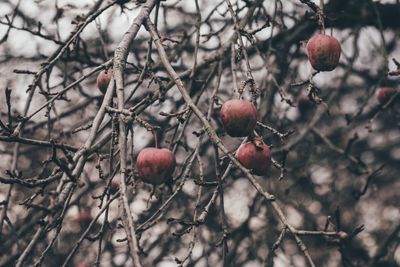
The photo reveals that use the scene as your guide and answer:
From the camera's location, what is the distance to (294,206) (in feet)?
15.6

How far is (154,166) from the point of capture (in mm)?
1940

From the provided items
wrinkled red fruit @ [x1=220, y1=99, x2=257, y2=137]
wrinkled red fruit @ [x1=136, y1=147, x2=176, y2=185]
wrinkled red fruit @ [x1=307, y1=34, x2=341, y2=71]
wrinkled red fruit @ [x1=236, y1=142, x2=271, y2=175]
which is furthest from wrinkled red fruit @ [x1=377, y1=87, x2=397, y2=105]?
wrinkled red fruit @ [x1=136, y1=147, x2=176, y2=185]

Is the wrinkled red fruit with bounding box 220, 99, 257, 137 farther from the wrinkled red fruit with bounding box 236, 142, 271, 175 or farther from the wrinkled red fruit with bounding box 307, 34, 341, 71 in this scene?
the wrinkled red fruit with bounding box 307, 34, 341, 71

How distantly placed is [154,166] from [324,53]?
0.83 meters

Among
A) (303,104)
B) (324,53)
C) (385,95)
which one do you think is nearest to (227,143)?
(303,104)

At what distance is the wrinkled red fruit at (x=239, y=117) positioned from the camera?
6.33 feet

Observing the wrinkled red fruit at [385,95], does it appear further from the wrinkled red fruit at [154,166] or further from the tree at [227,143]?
the wrinkled red fruit at [154,166]

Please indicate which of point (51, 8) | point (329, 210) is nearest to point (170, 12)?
point (51, 8)

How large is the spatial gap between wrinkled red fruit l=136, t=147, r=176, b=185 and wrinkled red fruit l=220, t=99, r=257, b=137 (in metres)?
0.24

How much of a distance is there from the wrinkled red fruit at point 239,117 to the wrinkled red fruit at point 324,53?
453mm

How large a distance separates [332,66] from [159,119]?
2076 millimetres

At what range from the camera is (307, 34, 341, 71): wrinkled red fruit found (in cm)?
227

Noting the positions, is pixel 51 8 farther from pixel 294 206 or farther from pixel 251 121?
pixel 251 121

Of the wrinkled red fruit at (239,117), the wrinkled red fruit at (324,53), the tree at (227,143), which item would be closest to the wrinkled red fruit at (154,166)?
the wrinkled red fruit at (239,117)
